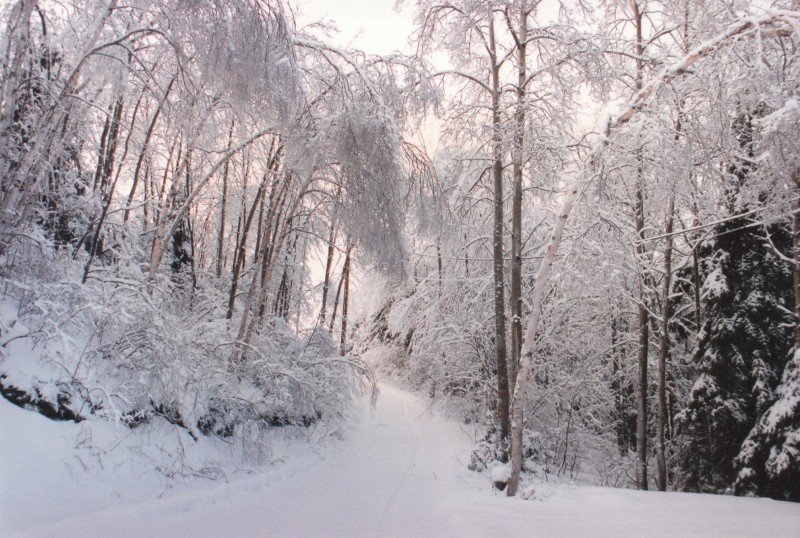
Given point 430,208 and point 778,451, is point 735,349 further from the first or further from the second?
point 430,208

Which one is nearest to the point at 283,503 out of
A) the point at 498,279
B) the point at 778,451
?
the point at 498,279

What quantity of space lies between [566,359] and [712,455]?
13.8 feet

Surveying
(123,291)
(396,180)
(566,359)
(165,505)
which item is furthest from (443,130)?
(566,359)

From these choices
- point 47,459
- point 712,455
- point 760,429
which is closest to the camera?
point 47,459

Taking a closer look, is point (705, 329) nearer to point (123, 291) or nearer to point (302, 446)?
point (302, 446)

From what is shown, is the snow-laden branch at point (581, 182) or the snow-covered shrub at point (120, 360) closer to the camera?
the snow-covered shrub at point (120, 360)

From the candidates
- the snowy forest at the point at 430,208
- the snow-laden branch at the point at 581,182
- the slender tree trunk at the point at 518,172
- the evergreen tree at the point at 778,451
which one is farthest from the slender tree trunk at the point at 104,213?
the evergreen tree at the point at 778,451

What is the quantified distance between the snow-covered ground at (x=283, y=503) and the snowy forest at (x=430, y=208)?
45 centimetres

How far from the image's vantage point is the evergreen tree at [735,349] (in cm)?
871

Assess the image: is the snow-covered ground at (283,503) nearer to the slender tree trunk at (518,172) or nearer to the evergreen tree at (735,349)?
the slender tree trunk at (518,172)

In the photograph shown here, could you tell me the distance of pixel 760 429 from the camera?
7188 millimetres

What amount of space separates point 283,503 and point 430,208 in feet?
12.5

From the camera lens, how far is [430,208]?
5.62 m

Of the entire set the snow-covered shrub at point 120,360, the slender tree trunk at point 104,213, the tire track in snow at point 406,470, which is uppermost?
the slender tree trunk at point 104,213
